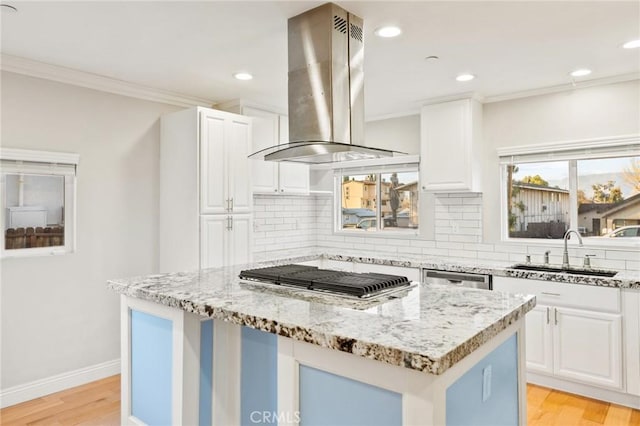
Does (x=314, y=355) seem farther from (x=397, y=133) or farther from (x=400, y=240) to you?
(x=397, y=133)

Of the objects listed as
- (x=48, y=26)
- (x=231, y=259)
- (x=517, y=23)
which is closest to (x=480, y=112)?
(x=517, y=23)

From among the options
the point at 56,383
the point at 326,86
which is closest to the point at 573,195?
the point at 326,86

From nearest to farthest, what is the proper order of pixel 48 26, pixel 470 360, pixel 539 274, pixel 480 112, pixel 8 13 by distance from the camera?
pixel 470 360, pixel 8 13, pixel 48 26, pixel 539 274, pixel 480 112

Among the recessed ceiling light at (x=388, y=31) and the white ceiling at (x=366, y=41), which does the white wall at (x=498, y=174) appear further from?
the recessed ceiling light at (x=388, y=31)

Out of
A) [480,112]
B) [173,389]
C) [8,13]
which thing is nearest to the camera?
[173,389]

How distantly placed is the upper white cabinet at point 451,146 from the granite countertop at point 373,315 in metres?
2.05

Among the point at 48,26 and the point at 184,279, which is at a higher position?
the point at 48,26

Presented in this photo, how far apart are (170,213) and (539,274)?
320 centimetres

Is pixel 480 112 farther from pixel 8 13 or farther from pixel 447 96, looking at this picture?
pixel 8 13

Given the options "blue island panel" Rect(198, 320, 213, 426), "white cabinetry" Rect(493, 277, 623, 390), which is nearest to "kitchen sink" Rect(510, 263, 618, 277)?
"white cabinetry" Rect(493, 277, 623, 390)

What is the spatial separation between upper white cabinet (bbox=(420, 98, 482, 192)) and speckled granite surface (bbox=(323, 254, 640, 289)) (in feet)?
2.54

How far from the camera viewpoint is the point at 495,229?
413 cm

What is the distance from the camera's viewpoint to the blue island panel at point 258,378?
1984 mm

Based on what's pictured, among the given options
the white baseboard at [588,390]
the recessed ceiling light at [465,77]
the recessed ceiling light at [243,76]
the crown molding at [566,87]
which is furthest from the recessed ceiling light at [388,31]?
the white baseboard at [588,390]
